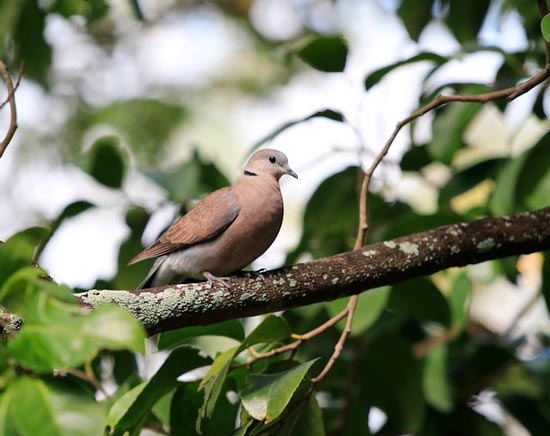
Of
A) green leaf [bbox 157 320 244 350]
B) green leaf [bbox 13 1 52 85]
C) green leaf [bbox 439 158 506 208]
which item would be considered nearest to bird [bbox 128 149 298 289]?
green leaf [bbox 157 320 244 350]

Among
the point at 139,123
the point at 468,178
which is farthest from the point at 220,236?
the point at 139,123

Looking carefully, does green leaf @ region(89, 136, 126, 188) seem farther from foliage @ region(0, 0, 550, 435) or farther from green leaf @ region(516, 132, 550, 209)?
green leaf @ region(516, 132, 550, 209)

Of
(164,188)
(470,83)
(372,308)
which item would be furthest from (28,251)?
(470,83)

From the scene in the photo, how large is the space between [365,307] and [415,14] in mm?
1382

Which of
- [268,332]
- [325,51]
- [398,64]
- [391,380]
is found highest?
[325,51]

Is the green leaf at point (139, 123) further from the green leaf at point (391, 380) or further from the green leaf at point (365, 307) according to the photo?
the green leaf at point (365, 307)

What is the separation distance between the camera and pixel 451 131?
319cm

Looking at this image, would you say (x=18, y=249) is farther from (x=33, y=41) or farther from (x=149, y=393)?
(x=33, y=41)

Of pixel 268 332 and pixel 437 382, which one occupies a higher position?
pixel 268 332

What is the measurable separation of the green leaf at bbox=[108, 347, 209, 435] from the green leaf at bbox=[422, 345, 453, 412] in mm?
1190

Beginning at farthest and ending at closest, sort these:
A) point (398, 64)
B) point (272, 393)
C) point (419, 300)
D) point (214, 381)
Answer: point (419, 300), point (398, 64), point (214, 381), point (272, 393)

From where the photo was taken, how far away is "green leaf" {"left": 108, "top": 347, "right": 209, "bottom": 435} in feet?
7.41

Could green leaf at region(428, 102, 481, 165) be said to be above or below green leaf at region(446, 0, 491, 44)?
below

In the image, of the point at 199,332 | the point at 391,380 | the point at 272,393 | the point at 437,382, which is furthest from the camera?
the point at 391,380
